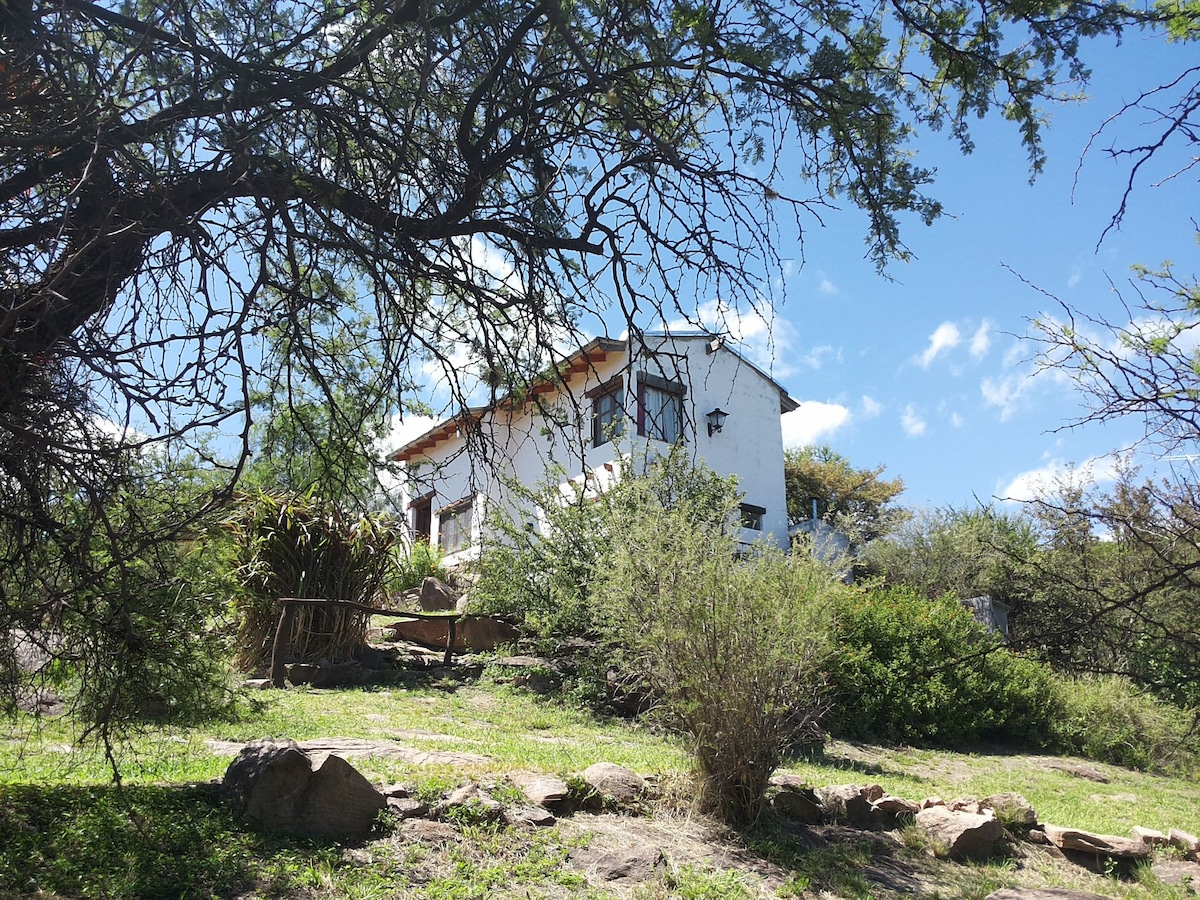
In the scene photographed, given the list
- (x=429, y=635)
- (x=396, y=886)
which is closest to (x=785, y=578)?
(x=396, y=886)

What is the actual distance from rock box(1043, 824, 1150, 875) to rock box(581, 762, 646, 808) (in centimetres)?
304

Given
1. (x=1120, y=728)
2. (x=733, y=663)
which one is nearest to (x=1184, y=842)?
(x=733, y=663)

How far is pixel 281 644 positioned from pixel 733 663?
6.40 m

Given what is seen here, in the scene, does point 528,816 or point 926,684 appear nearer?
point 528,816

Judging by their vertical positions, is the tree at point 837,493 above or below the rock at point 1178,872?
above

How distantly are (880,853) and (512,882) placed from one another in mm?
2751

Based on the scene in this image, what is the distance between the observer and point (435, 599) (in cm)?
1684

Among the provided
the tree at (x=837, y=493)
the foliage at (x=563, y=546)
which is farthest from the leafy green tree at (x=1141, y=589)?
the tree at (x=837, y=493)

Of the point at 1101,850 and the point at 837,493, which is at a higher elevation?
the point at 837,493

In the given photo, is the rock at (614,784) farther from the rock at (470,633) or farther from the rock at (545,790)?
the rock at (470,633)

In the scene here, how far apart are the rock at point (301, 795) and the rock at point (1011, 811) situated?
460cm

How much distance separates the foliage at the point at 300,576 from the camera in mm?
11188

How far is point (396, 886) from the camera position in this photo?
4.26 m

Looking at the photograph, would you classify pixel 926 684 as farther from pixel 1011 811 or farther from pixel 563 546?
pixel 1011 811
